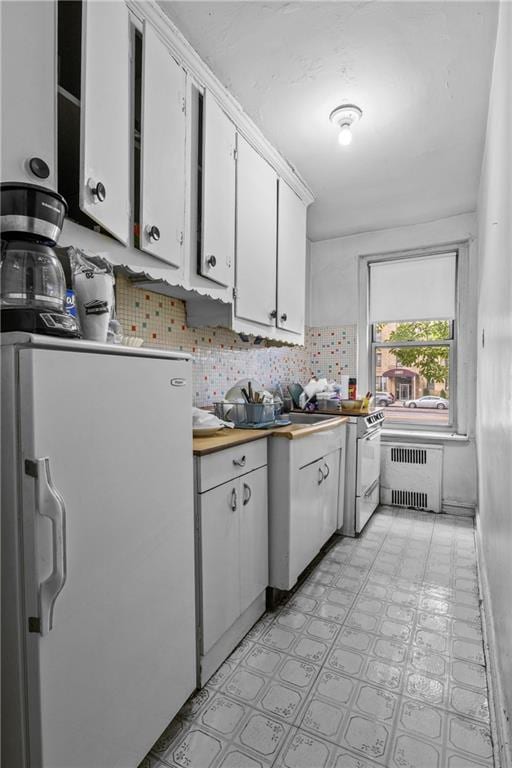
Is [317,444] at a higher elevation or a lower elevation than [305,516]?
higher

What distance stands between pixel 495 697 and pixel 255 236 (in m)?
2.45

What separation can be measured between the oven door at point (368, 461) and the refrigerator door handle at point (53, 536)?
240 cm

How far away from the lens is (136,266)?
1.52 meters

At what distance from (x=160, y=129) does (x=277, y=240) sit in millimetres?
1209

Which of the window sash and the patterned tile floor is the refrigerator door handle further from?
the window sash

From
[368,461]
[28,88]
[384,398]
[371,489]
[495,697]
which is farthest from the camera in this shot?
[384,398]

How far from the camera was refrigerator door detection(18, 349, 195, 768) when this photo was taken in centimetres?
82

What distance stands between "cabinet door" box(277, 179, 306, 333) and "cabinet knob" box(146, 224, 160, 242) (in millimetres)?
1242

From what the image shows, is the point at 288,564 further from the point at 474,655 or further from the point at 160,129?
the point at 160,129

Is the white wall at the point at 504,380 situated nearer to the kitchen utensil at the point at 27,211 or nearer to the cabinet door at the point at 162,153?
the cabinet door at the point at 162,153

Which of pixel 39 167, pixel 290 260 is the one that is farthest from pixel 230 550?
pixel 290 260

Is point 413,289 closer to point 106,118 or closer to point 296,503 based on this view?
point 296,503

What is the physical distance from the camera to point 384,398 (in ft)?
12.8

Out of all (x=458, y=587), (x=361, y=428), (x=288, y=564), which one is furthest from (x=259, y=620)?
(x=361, y=428)
